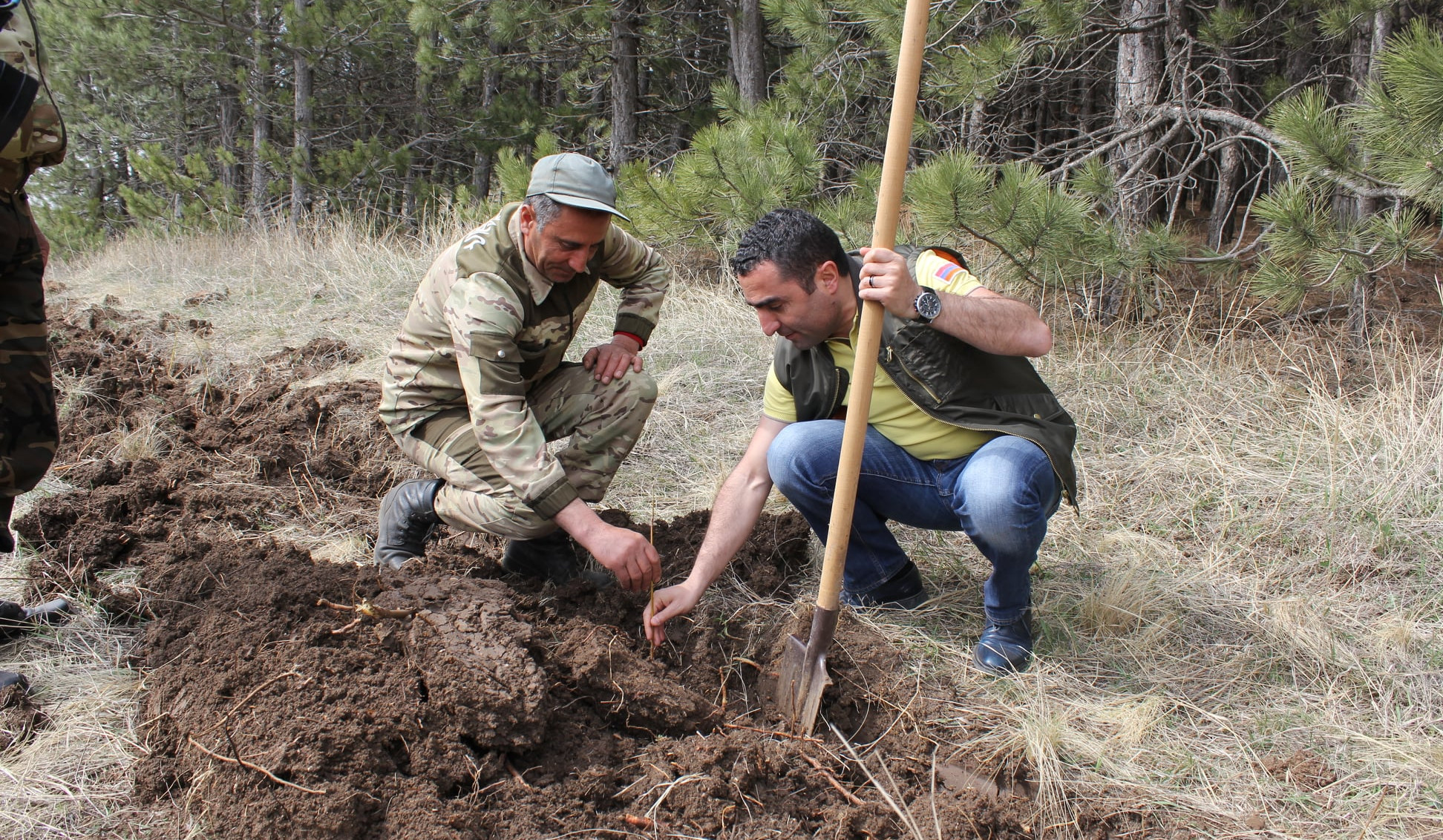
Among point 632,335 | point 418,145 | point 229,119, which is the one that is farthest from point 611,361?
point 229,119

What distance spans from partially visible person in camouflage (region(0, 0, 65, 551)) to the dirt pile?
568 millimetres

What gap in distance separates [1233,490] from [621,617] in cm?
254

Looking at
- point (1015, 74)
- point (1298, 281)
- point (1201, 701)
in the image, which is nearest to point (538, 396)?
point (1201, 701)

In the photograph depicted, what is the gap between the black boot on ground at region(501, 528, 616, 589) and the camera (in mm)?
3150

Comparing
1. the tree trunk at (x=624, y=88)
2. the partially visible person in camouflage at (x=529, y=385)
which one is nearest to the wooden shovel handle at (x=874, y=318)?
the partially visible person in camouflage at (x=529, y=385)

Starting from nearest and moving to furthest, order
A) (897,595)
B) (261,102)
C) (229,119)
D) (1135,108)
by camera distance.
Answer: (897,595)
(1135,108)
(261,102)
(229,119)

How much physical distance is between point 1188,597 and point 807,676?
4.77ft

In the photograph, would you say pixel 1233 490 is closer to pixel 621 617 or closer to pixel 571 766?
pixel 621 617

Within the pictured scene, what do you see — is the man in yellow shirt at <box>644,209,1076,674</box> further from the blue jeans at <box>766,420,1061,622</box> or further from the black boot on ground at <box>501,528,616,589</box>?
the black boot on ground at <box>501,528,616,589</box>

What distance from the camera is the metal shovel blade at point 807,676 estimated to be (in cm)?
244

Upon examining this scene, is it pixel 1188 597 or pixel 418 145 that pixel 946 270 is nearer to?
pixel 1188 597

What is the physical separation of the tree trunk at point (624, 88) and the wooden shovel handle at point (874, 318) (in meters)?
8.46

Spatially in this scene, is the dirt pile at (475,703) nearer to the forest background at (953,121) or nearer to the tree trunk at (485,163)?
the forest background at (953,121)

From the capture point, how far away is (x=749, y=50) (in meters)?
8.76
